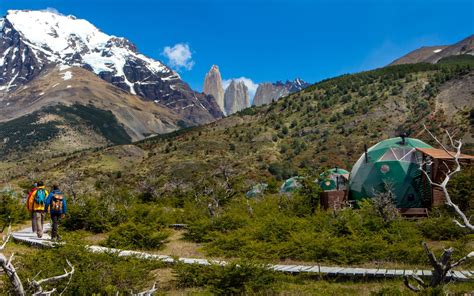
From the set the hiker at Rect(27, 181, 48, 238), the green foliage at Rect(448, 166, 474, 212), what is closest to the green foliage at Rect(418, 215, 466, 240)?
the green foliage at Rect(448, 166, 474, 212)

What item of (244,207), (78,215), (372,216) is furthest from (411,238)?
(78,215)

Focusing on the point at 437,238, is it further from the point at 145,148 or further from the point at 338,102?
the point at 145,148

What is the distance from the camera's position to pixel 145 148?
126 m

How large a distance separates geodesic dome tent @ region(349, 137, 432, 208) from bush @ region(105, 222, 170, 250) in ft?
40.9

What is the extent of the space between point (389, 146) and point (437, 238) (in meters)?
9.71

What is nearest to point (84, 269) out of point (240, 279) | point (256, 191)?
point (240, 279)

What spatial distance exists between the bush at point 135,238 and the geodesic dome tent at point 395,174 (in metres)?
12.5

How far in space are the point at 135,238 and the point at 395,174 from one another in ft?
49.7

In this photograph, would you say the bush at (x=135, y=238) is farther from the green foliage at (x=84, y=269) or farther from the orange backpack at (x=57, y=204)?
the green foliage at (x=84, y=269)

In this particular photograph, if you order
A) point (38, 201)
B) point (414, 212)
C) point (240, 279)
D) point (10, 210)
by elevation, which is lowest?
point (414, 212)

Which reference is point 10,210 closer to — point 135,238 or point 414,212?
point 135,238

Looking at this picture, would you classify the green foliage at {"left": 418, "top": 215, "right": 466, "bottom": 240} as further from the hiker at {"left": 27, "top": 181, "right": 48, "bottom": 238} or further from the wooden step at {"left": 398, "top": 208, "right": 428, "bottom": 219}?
the hiker at {"left": 27, "top": 181, "right": 48, "bottom": 238}

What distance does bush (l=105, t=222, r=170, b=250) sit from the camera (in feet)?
54.2

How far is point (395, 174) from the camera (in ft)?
79.3
